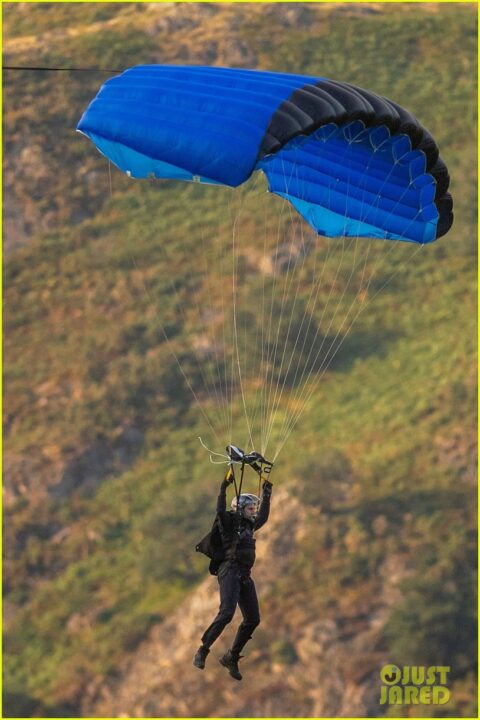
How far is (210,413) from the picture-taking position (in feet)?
179

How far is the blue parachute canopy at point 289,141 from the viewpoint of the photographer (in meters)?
19.6

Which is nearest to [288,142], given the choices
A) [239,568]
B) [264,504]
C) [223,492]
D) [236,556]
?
[223,492]

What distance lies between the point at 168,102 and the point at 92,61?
53.0 m

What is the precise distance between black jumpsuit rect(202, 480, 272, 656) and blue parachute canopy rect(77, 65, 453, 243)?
404cm

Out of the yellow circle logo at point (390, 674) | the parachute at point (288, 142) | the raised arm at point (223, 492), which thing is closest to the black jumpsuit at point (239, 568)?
the raised arm at point (223, 492)

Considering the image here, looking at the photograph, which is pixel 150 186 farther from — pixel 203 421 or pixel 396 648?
pixel 396 648

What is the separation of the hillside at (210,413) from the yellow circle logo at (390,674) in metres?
0.29

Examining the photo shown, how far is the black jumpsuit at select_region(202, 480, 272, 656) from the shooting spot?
20250 mm

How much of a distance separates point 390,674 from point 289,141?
2839cm

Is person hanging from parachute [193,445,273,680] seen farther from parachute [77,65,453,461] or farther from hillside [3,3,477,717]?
hillside [3,3,477,717]

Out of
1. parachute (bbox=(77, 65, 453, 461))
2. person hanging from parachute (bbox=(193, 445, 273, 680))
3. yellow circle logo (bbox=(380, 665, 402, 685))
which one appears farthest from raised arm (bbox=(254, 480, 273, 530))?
yellow circle logo (bbox=(380, 665, 402, 685))

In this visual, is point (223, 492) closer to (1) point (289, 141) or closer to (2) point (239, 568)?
(2) point (239, 568)

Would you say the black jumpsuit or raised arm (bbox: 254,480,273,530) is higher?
raised arm (bbox: 254,480,273,530)

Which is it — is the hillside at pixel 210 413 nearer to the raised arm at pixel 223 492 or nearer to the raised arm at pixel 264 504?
the raised arm at pixel 264 504
